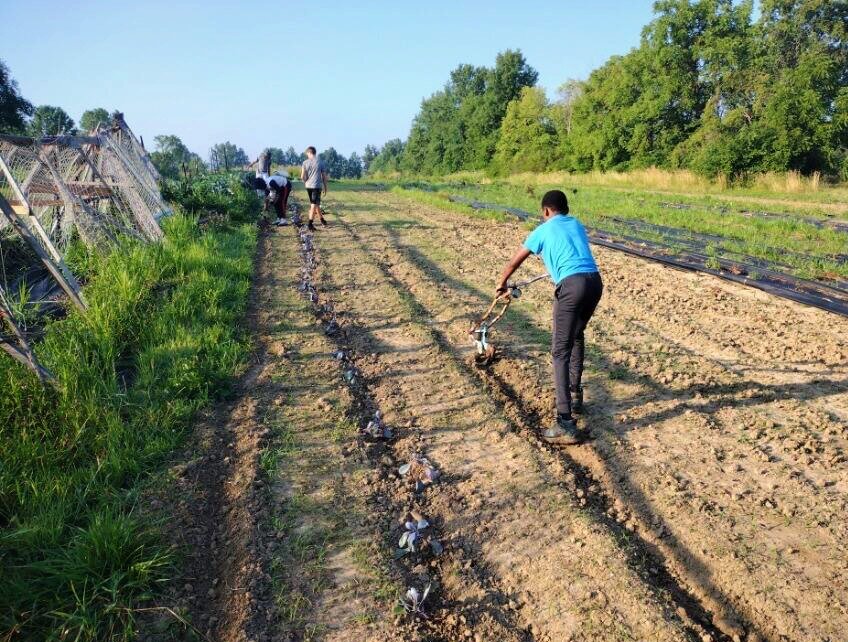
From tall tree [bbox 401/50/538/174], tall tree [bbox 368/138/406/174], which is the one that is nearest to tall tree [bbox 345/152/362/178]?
tall tree [bbox 368/138/406/174]

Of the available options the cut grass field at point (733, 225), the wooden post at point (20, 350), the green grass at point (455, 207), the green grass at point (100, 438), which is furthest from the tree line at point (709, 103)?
the wooden post at point (20, 350)

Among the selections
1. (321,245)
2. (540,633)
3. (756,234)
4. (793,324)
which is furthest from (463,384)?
(756,234)

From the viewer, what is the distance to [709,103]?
30859 mm

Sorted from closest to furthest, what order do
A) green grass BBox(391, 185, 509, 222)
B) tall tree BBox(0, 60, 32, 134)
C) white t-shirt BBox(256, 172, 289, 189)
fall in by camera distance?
white t-shirt BBox(256, 172, 289, 189)
green grass BBox(391, 185, 509, 222)
tall tree BBox(0, 60, 32, 134)

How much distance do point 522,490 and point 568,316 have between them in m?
1.42

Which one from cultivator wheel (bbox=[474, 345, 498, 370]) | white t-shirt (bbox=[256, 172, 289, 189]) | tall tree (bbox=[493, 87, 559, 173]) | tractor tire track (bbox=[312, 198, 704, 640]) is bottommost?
tractor tire track (bbox=[312, 198, 704, 640])

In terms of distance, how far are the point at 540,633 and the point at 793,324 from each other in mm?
5786

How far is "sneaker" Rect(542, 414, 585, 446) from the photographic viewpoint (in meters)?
4.02

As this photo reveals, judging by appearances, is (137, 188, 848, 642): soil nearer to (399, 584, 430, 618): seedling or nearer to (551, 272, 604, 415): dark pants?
(399, 584, 430, 618): seedling

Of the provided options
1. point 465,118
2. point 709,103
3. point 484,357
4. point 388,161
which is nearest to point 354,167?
point 388,161

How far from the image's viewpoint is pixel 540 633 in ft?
8.05

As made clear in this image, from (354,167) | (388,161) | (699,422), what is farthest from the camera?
(354,167)

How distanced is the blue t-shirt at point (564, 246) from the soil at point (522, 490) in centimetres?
133

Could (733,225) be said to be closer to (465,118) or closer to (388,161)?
(465,118)
